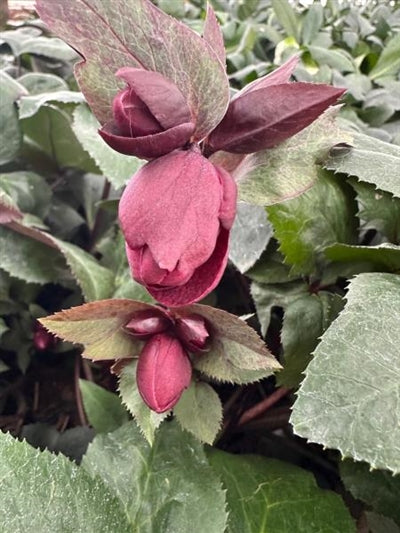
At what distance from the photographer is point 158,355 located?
0.39 metres

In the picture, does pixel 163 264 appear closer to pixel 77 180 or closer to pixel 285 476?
pixel 285 476

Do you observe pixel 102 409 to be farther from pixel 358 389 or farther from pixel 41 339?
pixel 358 389

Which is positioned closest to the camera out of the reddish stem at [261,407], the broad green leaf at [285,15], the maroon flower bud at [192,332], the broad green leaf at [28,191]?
the maroon flower bud at [192,332]

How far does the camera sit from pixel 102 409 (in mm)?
549

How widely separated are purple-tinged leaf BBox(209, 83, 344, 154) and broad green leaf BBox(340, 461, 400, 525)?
26cm

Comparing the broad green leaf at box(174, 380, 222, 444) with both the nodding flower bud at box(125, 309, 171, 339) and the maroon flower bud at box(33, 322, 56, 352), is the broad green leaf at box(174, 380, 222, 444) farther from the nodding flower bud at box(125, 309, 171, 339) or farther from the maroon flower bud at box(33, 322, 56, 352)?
the maroon flower bud at box(33, 322, 56, 352)

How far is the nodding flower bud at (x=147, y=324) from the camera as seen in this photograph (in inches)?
15.6

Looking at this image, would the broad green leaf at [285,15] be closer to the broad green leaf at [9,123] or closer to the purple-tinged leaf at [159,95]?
the broad green leaf at [9,123]

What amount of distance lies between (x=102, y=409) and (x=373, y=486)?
243 mm

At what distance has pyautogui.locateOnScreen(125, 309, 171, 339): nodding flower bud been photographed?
397 mm

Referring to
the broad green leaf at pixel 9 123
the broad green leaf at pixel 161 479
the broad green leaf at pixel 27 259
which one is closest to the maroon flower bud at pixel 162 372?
the broad green leaf at pixel 161 479

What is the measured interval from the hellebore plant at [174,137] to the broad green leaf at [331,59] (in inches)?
20.0

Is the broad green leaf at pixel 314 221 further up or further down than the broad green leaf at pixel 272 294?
further up

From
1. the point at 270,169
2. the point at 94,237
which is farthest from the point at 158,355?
the point at 94,237
